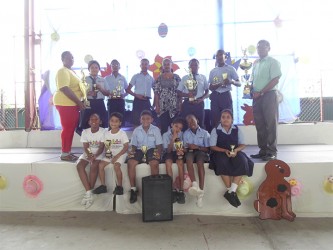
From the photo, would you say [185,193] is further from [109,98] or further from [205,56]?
[205,56]

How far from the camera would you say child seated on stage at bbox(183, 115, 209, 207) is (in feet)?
10.4

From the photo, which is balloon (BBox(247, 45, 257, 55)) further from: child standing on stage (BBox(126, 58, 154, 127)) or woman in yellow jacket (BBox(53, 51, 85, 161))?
woman in yellow jacket (BBox(53, 51, 85, 161))

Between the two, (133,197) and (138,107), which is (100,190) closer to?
(133,197)

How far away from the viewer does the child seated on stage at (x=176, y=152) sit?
10.3 ft

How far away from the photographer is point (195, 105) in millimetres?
4141

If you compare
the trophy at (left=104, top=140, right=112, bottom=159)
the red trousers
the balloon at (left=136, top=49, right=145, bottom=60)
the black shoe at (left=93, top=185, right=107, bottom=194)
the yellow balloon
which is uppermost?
the balloon at (left=136, top=49, right=145, bottom=60)

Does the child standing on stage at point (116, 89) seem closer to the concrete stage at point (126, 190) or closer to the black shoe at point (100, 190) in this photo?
the concrete stage at point (126, 190)

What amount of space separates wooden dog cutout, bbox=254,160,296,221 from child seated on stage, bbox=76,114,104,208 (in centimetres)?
172

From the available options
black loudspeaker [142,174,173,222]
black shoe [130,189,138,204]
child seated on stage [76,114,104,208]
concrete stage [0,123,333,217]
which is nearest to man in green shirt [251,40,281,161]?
concrete stage [0,123,333,217]

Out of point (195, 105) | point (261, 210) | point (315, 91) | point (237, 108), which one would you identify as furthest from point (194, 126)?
point (315, 91)

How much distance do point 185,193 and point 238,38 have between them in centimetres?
373

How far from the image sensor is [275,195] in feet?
9.86

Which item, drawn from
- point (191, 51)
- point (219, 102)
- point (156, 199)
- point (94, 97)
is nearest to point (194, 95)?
point (219, 102)

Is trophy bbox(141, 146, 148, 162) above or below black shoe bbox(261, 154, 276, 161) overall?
above
